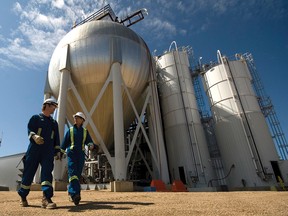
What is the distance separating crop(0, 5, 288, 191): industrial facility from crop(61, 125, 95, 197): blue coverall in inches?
200

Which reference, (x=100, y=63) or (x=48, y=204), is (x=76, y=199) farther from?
(x=100, y=63)

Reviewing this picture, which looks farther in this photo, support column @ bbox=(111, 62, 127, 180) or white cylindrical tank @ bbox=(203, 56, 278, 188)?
white cylindrical tank @ bbox=(203, 56, 278, 188)

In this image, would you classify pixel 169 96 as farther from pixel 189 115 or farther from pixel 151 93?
pixel 151 93

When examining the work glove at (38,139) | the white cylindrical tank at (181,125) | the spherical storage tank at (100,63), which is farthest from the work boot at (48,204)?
the white cylindrical tank at (181,125)

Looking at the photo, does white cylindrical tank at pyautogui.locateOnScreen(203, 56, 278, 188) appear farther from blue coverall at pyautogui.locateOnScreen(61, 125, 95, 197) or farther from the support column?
blue coverall at pyautogui.locateOnScreen(61, 125, 95, 197)

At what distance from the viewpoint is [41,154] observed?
3.39 metres

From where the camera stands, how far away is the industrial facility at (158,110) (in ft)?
35.6

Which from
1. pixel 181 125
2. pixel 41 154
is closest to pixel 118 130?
pixel 41 154

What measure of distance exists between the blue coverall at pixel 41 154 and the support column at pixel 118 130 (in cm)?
568

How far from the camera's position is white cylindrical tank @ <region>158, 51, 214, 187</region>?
13742 mm

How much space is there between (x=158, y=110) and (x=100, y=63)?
4.84m

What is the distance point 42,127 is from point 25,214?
1.44 meters

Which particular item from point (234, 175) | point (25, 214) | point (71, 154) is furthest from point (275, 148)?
point (25, 214)

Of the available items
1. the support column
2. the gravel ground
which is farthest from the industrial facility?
the gravel ground
